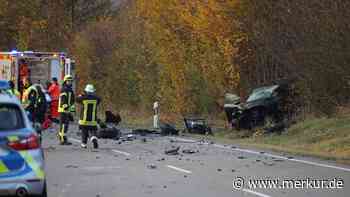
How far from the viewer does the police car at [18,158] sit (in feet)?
29.7

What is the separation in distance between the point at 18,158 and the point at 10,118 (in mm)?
563

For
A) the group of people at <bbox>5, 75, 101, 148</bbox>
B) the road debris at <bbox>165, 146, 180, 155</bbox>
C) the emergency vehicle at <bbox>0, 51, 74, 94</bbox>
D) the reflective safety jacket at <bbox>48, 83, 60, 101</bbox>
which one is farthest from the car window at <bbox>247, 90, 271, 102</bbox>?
the emergency vehicle at <bbox>0, 51, 74, 94</bbox>

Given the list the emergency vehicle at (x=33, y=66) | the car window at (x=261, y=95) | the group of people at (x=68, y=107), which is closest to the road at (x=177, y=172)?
the group of people at (x=68, y=107)

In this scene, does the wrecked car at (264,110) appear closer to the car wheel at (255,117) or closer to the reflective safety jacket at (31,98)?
the car wheel at (255,117)

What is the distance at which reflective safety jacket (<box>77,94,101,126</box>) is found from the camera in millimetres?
19000

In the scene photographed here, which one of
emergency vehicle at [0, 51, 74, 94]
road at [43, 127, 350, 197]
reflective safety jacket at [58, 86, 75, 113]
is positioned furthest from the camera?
emergency vehicle at [0, 51, 74, 94]

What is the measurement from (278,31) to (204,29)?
5652 millimetres

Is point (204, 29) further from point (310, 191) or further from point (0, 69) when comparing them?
point (310, 191)

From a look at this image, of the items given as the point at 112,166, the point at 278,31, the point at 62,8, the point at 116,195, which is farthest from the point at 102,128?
the point at 62,8

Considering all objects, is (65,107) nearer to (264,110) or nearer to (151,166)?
(151,166)

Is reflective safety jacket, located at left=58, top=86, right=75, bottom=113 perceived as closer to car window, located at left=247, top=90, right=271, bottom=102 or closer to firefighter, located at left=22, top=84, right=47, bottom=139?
firefighter, located at left=22, top=84, right=47, bottom=139

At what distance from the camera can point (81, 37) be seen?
40594mm

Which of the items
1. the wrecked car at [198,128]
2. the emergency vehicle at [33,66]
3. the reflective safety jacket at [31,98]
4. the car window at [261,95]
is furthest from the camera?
the emergency vehicle at [33,66]

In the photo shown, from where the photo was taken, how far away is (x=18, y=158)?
9.12 meters
